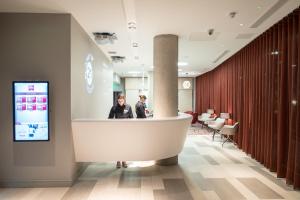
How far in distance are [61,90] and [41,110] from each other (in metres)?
0.51

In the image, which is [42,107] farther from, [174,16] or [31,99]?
[174,16]

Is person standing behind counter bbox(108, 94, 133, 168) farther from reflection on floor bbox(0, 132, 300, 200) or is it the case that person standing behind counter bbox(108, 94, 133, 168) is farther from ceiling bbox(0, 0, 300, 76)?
ceiling bbox(0, 0, 300, 76)

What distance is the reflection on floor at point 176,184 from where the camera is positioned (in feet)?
14.2

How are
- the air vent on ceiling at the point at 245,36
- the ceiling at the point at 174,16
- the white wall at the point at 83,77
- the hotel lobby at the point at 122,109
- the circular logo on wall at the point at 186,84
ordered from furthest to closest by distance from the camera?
the circular logo on wall at the point at 186,84 → the air vent on ceiling at the point at 245,36 → the white wall at the point at 83,77 → the hotel lobby at the point at 122,109 → the ceiling at the point at 174,16

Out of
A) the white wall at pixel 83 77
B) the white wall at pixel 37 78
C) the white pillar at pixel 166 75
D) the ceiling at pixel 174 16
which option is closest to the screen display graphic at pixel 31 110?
the white wall at pixel 37 78

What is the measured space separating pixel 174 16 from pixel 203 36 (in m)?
1.74

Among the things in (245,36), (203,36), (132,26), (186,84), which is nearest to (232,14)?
(203,36)

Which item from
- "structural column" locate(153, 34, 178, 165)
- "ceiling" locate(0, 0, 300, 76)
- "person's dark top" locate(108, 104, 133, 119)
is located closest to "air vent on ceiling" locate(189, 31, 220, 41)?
"ceiling" locate(0, 0, 300, 76)

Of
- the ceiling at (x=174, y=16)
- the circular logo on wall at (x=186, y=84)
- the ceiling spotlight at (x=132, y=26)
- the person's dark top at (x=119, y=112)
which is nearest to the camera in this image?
the ceiling at (x=174, y=16)

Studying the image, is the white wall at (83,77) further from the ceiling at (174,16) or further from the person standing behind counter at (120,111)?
the person standing behind counter at (120,111)

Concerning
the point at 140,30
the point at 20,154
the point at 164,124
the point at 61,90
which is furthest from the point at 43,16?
the point at 164,124

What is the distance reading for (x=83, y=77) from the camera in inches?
227

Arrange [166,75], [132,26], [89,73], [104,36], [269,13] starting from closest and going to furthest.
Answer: [269,13] → [132,26] → [104,36] → [166,75] → [89,73]

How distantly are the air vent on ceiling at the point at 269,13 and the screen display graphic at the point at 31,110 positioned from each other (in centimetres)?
434
